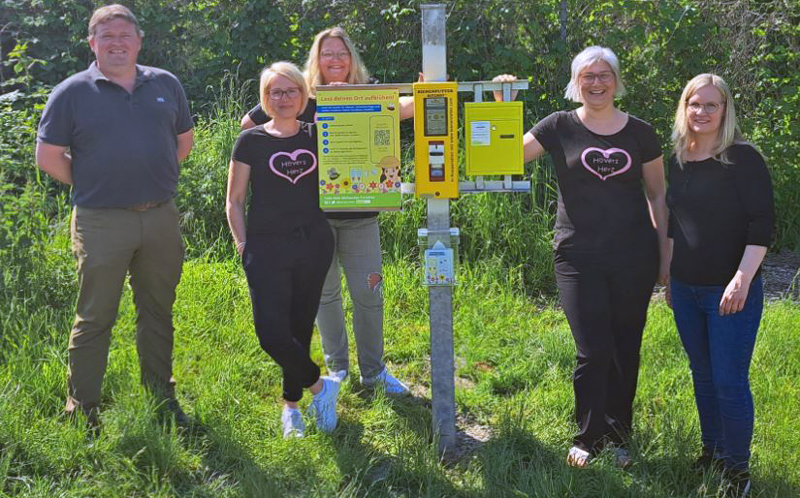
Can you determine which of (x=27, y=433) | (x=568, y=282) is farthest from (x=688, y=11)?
(x=27, y=433)

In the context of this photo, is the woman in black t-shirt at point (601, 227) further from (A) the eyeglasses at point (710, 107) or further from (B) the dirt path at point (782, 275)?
(B) the dirt path at point (782, 275)

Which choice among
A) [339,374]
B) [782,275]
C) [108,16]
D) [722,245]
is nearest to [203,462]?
[339,374]

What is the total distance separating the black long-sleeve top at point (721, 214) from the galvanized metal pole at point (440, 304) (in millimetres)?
987

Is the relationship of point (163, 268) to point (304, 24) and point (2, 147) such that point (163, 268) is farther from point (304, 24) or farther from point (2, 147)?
point (304, 24)

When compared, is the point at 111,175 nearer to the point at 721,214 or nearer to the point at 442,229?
the point at 442,229

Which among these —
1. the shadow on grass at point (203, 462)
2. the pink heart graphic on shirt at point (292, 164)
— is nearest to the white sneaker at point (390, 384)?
the shadow on grass at point (203, 462)

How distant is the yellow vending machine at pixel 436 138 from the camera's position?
11.0ft

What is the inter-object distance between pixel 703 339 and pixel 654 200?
0.63 meters

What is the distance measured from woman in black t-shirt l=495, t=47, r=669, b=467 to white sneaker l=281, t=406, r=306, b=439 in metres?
1.25

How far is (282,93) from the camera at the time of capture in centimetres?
357

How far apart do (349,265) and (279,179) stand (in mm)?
793

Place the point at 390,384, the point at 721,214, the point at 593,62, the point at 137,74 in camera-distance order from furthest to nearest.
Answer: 1. the point at 390,384
2. the point at 137,74
3. the point at 593,62
4. the point at 721,214

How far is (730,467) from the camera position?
10.9 feet

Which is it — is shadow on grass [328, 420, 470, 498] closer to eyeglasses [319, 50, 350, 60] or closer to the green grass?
the green grass
